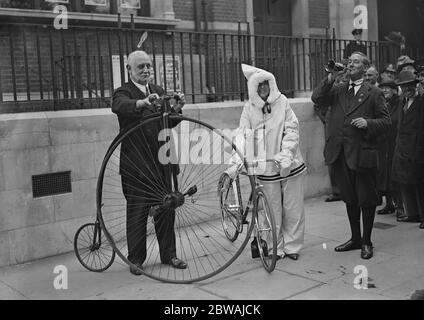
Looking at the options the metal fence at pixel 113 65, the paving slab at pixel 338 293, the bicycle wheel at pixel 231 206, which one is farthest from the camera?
the metal fence at pixel 113 65

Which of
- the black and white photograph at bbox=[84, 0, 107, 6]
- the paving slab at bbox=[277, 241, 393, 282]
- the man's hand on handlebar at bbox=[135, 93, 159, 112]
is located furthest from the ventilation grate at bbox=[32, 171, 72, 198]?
the black and white photograph at bbox=[84, 0, 107, 6]

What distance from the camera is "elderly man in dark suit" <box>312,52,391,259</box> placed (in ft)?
18.0

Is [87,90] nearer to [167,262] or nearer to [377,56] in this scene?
[167,262]

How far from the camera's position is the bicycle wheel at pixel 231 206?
6.05m

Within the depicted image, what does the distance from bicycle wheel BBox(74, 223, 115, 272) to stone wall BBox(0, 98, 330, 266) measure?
0.19 meters

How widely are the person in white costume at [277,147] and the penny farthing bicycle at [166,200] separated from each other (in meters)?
0.23

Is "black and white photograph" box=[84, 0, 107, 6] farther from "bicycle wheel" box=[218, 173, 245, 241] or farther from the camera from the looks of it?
the camera

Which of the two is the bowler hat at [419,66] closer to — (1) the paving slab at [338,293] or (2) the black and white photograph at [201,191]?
(2) the black and white photograph at [201,191]

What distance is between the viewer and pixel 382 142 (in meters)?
7.60

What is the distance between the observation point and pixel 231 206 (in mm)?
5992

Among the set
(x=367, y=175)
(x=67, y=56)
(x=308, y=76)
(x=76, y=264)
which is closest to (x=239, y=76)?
(x=308, y=76)

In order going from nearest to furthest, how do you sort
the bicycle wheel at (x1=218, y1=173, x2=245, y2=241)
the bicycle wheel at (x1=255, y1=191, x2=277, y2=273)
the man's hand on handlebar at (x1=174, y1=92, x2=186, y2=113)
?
the man's hand on handlebar at (x1=174, y1=92, x2=186, y2=113), the bicycle wheel at (x1=255, y1=191, x2=277, y2=273), the bicycle wheel at (x1=218, y1=173, x2=245, y2=241)

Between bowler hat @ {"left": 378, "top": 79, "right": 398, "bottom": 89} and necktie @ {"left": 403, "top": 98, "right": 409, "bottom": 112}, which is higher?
bowler hat @ {"left": 378, "top": 79, "right": 398, "bottom": 89}

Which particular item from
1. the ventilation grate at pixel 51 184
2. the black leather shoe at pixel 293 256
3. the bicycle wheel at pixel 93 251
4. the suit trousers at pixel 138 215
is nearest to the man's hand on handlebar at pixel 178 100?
the suit trousers at pixel 138 215
